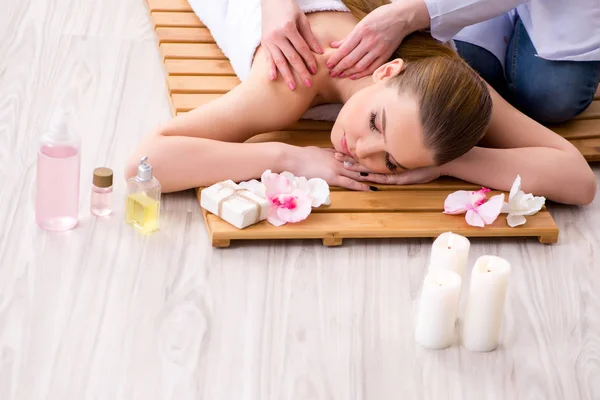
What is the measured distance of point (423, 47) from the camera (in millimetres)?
2572

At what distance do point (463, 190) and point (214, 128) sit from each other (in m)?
0.66

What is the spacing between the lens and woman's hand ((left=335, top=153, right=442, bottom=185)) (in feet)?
8.29

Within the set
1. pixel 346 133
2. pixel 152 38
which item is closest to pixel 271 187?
pixel 346 133

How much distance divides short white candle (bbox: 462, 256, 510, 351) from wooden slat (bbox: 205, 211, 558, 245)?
1.23ft

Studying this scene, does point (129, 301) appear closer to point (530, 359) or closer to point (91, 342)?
point (91, 342)

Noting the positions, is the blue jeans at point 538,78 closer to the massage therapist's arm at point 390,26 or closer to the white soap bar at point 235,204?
the massage therapist's arm at point 390,26

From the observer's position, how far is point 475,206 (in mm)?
2457

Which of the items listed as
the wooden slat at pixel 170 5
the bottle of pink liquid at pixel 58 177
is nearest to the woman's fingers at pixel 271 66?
the bottle of pink liquid at pixel 58 177

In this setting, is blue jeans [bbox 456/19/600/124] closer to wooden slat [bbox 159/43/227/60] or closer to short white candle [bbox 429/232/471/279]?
wooden slat [bbox 159/43/227/60]

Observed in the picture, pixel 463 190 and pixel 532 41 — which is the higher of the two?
pixel 532 41

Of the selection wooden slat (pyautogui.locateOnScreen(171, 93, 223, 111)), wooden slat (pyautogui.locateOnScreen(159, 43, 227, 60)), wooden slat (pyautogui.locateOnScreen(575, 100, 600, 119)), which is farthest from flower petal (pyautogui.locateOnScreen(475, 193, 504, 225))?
wooden slat (pyautogui.locateOnScreen(159, 43, 227, 60))

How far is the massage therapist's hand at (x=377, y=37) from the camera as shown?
253cm

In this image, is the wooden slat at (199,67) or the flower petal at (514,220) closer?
the flower petal at (514,220)

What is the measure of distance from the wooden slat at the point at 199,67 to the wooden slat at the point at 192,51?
0.10 feet
